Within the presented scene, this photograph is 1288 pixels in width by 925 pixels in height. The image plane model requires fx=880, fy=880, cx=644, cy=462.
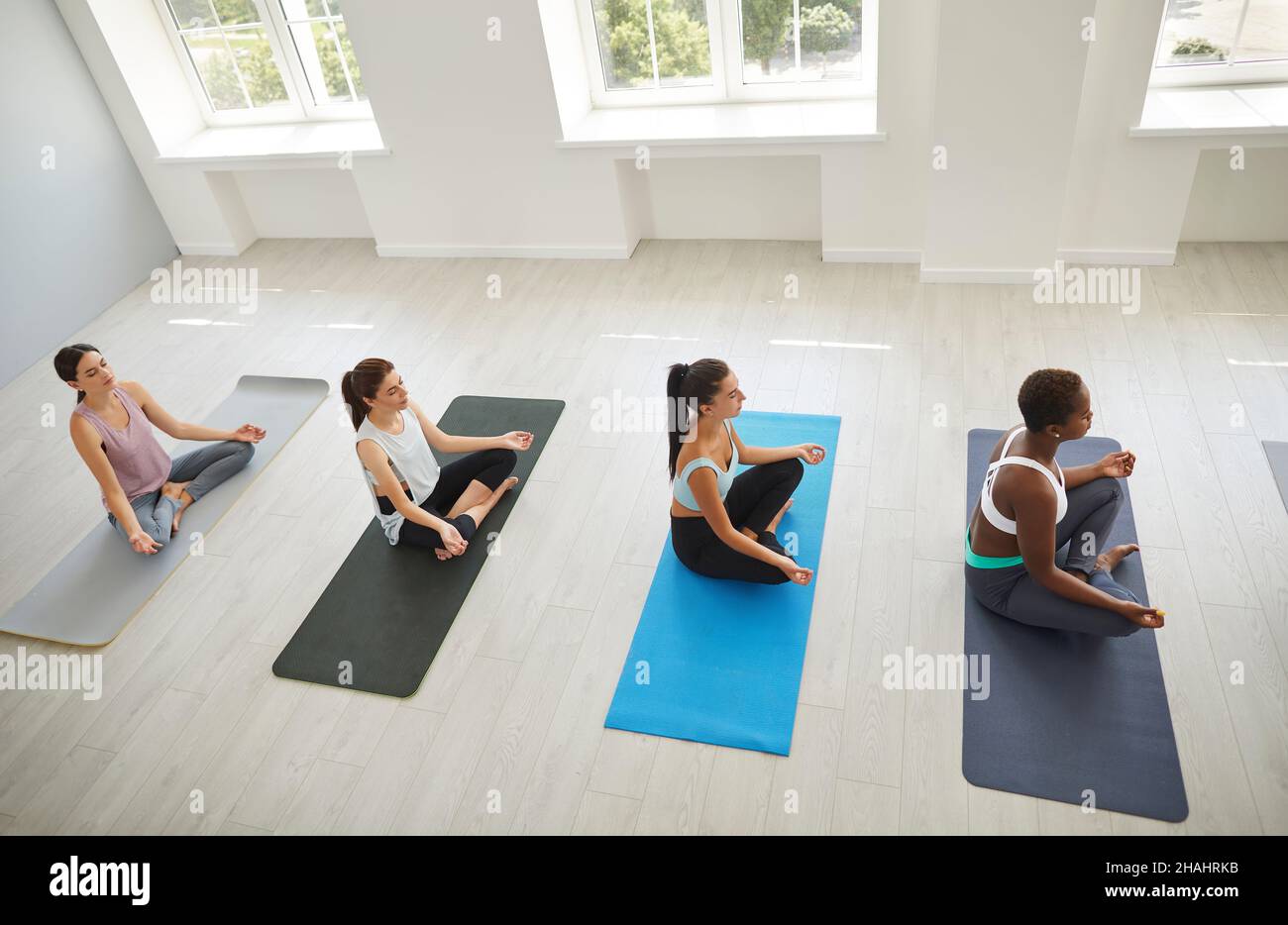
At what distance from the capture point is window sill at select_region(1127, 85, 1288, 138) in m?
3.83

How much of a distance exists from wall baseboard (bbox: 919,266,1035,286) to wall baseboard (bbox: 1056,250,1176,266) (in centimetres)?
26

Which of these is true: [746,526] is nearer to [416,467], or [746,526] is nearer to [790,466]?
[790,466]

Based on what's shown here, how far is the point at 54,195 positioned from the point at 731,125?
379 cm

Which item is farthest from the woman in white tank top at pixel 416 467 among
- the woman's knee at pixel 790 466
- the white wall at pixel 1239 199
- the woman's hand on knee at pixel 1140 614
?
the white wall at pixel 1239 199

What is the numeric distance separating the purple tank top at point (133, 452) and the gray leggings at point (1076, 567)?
316 cm

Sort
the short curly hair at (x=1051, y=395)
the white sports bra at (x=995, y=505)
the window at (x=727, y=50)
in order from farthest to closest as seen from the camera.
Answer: the window at (x=727, y=50)
the white sports bra at (x=995, y=505)
the short curly hair at (x=1051, y=395)

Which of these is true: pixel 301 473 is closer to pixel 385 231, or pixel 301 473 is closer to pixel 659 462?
pixel 659 462

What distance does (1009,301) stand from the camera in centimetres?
421

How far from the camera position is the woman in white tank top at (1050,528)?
2359mm

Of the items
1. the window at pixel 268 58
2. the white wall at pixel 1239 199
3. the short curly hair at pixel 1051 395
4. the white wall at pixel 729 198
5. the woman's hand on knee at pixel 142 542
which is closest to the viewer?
the short curly hair at pixel 1051 395

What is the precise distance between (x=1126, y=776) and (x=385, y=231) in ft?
15.4

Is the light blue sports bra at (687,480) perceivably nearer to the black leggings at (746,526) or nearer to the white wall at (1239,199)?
the black leggings at (746,526)
